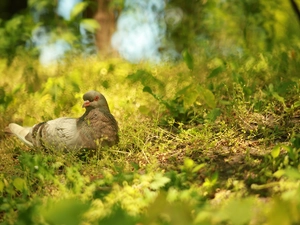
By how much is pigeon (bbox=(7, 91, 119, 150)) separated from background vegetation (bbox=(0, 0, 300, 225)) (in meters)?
0.09

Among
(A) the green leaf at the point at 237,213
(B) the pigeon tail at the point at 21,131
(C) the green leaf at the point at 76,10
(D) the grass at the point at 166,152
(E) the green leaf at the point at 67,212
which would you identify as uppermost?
(C) the green leaf at the point at 76,10

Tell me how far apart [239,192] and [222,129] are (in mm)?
1131

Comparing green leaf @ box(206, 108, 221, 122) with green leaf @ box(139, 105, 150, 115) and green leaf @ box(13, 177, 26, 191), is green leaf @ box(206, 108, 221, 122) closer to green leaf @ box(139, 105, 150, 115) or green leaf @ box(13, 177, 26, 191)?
green leaf @ box(139, 105, 150, 115)

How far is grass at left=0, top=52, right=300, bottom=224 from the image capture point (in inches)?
92.4

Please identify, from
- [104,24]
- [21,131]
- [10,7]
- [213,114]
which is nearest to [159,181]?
[213,114]

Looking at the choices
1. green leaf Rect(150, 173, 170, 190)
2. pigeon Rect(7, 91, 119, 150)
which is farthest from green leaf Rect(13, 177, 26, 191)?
green leaf Rect(150, 173, 170, 190)

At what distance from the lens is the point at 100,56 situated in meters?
6.93

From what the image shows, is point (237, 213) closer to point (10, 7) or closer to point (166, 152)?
point (166, 152)

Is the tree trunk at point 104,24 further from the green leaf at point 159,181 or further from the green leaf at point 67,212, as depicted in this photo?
the green leaf at point 67,212

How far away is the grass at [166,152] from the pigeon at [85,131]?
0.09m

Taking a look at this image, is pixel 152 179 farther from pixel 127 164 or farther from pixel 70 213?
pixel 70 213

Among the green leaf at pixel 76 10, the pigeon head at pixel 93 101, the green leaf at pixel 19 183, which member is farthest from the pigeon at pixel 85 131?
the green leaf at pixel 76 10

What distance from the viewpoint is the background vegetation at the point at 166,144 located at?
7.82 ft

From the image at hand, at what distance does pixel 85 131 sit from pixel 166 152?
25.6 inches
